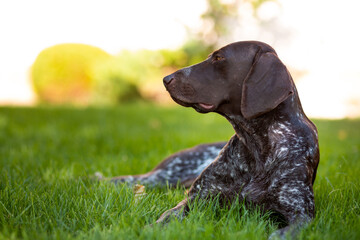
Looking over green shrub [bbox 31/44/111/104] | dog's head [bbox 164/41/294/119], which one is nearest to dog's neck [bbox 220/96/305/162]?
dog's head [bbox 164/41/294/119]

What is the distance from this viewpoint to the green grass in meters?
2.28

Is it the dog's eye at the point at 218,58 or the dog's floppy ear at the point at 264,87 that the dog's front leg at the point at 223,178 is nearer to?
the dog's floppy ear at the point at 264,87

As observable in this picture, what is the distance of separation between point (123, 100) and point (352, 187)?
607 inches

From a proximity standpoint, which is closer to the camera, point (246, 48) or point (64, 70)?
point (246, 48)

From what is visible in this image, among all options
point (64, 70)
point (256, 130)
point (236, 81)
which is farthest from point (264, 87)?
point (64, 70)

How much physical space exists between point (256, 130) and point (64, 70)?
16048 millimetres

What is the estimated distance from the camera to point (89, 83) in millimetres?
18344

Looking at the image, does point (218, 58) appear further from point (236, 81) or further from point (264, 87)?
point (264, 87)

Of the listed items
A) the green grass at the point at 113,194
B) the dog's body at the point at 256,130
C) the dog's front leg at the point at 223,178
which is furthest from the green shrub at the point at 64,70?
the dog's body at the point at 256,130

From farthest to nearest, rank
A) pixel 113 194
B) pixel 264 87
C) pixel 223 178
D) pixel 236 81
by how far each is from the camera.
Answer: pixel 113 194, pixel 223 178, pixel 236 81, pixel 264 87

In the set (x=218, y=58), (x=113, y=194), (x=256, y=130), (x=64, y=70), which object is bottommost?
(x=113, y=194)

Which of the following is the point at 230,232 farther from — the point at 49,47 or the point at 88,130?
the point at 49,47

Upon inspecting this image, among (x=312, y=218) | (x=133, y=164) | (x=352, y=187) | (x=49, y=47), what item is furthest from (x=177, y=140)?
(x=49, y=47)

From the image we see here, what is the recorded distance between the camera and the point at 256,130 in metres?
2.63
